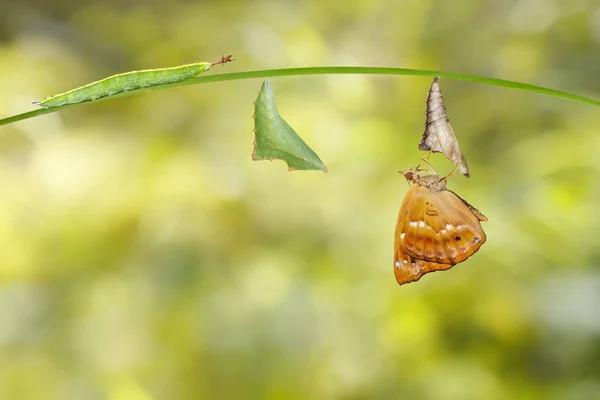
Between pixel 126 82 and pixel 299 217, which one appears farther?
pixel 299 217

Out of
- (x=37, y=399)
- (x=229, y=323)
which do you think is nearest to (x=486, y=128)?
(x=229, y=323)

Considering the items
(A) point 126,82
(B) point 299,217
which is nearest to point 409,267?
(A) point 126,82

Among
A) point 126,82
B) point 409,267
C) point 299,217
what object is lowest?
point 409,267

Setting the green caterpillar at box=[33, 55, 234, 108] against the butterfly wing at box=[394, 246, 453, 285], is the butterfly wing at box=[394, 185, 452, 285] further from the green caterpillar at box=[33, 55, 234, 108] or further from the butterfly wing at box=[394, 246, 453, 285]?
the green caterpillar at box=[33, 55, 234, 108]

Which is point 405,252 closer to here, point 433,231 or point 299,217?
point 433,231

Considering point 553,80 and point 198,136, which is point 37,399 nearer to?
point 198,136

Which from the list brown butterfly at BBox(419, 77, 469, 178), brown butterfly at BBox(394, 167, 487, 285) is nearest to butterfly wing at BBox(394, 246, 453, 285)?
brown butterfly at BBox(394, 167, 487, 285)

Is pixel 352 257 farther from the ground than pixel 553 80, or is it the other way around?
pixel 553 80

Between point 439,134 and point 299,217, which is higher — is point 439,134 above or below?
below
